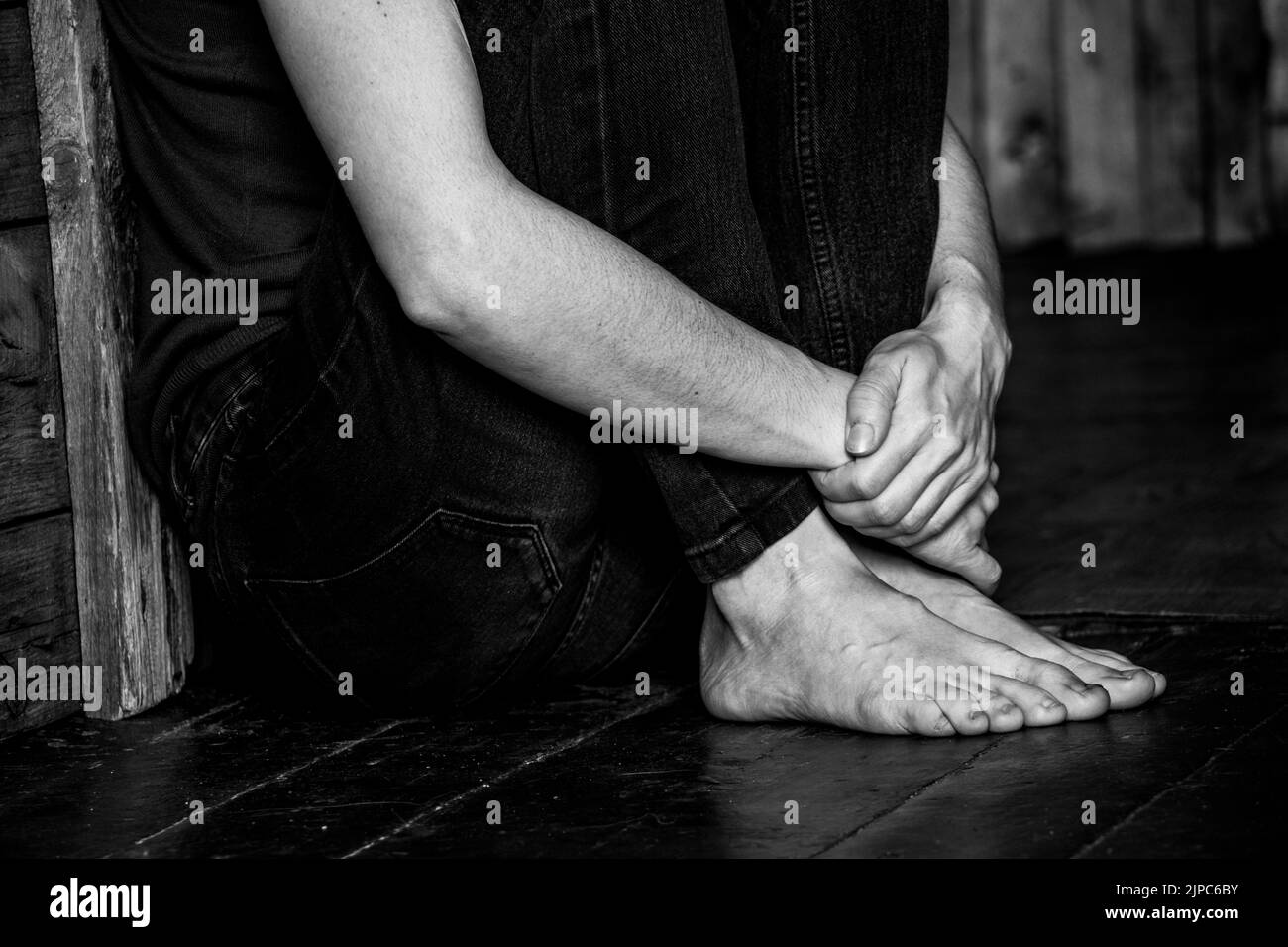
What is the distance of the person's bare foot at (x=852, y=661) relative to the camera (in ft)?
3.64

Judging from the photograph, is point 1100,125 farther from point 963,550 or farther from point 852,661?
point 852,661

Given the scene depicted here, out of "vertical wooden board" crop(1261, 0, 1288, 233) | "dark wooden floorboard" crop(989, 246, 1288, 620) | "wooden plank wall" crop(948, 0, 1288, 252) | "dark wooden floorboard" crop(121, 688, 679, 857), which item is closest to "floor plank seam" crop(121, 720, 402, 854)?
"dark wooden floorboard" crop(121, 688, 679, 857)

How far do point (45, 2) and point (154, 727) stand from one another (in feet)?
1.91

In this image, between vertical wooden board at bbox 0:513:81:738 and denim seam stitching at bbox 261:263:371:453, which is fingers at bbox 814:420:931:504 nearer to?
denim seam stitching at bbox 261:263:371:453

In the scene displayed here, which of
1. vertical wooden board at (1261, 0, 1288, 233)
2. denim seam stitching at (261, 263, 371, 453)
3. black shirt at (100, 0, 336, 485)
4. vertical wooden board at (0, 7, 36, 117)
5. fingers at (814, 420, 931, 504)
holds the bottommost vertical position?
fingers at (814, 420, 931, 504)

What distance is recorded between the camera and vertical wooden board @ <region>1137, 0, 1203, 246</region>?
392cm

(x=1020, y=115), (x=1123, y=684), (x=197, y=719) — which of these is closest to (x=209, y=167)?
(x=197, y=719)

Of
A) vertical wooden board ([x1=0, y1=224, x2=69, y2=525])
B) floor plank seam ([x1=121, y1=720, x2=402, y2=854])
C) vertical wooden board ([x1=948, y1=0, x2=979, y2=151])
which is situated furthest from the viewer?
vertical wooden board ([x1=948, y1=0, x2=979, y2=151])

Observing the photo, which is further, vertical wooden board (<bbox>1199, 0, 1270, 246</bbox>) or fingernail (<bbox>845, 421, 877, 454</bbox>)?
vertical wooden board (<bbox>1199, 0, 1270, 246</bbox>)

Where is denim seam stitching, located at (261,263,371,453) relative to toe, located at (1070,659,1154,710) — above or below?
above

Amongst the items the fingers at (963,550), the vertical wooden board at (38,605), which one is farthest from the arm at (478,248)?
the vertical wooden board at (38,605)

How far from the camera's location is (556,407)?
3.79 feet

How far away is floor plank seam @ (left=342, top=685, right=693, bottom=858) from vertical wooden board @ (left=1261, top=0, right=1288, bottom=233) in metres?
3.11

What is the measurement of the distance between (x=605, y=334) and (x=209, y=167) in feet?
1.16
